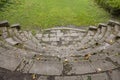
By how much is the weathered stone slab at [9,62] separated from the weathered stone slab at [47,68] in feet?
1.26

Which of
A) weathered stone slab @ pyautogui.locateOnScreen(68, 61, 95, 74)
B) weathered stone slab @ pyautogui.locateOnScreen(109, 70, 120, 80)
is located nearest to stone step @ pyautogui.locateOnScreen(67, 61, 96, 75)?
weathered stone slab @ pyautogui.locateOnScreen(68, 61, 95, 74)

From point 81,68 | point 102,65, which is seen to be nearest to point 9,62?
point 81,68

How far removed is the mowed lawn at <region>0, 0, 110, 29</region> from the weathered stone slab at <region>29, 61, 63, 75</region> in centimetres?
569

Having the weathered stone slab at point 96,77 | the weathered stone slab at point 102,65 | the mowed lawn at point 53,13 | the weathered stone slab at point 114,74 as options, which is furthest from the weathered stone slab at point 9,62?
the mowed lawn at point 53,13

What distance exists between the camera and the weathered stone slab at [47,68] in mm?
4348

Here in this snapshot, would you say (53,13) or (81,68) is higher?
(81,68)

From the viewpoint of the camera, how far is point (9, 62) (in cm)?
467

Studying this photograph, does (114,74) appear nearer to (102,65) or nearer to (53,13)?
(102,65)

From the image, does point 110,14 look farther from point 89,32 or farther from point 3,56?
point 3,56

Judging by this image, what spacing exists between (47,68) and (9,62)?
2.85 ft

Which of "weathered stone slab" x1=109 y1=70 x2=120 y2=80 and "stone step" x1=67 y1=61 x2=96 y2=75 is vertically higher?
"stone step" x1=67 y1=61 x2=96 y2=75

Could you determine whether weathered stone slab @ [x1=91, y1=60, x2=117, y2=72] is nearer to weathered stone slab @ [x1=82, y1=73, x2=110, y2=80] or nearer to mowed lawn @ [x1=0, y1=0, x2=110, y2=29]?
→ weathered stone slab @ [x1=82, y1=73, x2=110, y2=80]

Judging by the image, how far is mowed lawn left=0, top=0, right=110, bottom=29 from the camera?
10.6 meters

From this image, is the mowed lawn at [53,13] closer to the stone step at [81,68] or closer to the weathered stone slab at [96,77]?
the stone step at [81,68]
